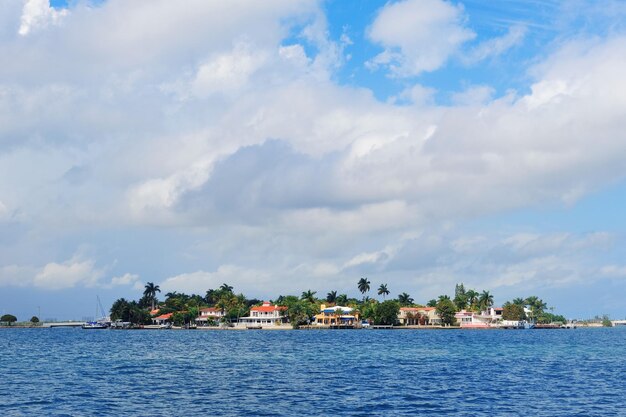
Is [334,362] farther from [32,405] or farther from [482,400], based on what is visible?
[32,405]

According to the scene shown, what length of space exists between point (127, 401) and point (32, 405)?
23.0ft

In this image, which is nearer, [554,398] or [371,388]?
[554,398]

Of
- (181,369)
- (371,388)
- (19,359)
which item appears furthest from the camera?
(19,359)

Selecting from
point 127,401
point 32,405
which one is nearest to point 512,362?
point 127,401

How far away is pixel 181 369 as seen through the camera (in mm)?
76438

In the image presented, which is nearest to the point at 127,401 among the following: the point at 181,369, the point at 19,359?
the point at 181,369

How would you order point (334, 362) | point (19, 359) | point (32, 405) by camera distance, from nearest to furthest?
point (32, 405) → point (334, 362) → point (19, 359)

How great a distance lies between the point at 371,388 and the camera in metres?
59.1

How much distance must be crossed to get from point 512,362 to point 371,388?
1430 inches

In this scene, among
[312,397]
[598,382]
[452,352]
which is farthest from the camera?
[452,352]

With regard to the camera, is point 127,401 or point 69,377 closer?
point 127,401

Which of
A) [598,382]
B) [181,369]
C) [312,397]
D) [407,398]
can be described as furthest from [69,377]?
[598,382]

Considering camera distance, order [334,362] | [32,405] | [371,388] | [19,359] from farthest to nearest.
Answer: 1. [19,359]
2. [334,362]
3. [371,388]
4. [32,405]

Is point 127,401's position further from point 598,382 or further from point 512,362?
point 512,362
